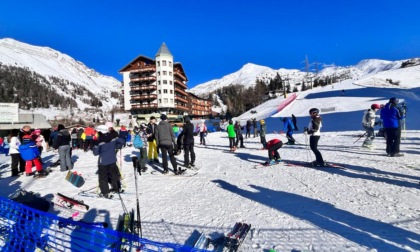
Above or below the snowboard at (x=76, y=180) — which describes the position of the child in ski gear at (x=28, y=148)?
above

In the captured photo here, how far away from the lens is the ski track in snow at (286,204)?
3.46 meters

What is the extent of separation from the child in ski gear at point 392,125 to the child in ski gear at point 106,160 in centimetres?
888

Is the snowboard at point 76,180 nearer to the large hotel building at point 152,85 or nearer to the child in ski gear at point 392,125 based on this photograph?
the child in ski gear at point 392,125

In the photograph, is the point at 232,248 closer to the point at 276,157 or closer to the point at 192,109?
the point at 276,157

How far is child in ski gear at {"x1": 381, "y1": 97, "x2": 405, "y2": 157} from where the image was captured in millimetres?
8227

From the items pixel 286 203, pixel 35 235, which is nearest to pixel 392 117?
pixel 286 203

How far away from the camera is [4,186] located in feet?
24.9

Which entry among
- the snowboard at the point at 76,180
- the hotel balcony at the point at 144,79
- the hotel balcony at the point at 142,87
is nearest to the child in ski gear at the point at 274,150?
the snowboard at the point at 76,180

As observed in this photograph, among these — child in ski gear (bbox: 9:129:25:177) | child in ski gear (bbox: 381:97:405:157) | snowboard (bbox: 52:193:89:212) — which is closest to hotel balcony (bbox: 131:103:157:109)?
child in ski gear (bbox: 9:129:25:177)

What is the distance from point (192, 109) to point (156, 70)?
3968 cm

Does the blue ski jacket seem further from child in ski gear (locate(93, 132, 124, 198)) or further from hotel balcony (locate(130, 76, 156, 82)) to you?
hotel balcony (locate(130, 76, 156, 82))

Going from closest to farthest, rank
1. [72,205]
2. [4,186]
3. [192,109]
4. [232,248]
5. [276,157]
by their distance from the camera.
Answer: [232,248]
[72,205]
[4,186]
[276,157]
[192,109]

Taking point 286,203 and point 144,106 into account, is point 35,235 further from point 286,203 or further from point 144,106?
point 144,106

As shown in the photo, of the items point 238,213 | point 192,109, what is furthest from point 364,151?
point 192,109
